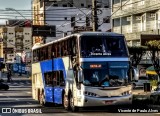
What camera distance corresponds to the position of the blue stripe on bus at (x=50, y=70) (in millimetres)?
26641

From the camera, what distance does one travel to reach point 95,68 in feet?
76.9

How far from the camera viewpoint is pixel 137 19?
51656 mm

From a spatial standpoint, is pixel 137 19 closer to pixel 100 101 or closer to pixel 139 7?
pixel 139 7

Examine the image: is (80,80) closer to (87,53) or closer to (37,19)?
(87,53)

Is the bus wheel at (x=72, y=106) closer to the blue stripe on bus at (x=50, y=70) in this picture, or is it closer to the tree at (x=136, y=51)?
the blue stripe on bus at (x=50, y=70)

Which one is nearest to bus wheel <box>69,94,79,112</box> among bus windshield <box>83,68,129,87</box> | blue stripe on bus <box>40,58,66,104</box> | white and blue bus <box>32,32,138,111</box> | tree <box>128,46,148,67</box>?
white and blue bus <box>32,32,138,111</box>

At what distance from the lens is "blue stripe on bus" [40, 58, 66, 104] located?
26.6 metres

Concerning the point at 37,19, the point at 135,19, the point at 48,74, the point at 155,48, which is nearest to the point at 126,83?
the point at 48,74

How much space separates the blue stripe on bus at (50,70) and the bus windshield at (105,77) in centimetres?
275

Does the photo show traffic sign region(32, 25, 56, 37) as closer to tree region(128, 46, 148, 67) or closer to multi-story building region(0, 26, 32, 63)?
tree region(128, 46, 148, 67)

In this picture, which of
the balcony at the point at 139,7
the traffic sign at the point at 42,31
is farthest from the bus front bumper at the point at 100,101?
the traffic sign at the point at 42,31

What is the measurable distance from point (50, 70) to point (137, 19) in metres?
24.5

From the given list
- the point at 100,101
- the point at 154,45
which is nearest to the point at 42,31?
the point at 154,45

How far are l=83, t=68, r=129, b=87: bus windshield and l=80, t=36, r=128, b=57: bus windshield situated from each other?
756 millimetres
